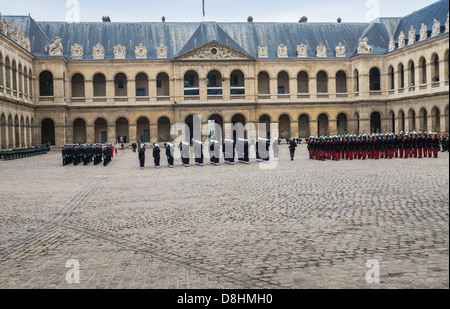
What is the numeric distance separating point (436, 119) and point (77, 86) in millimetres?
38610

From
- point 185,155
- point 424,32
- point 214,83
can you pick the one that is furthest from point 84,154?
point 424,32

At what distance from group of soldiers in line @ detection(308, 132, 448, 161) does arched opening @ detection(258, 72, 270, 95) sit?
30802mm

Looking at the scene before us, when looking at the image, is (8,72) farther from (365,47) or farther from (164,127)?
(365,47)

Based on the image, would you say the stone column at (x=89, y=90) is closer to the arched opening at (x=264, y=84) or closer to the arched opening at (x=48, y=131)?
the arched opening at (x=48, y=131)

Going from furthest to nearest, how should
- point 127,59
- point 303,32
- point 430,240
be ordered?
point 303,32
point 127,59
point 430,240

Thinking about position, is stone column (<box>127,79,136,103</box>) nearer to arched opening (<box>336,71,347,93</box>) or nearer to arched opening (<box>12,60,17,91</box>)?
arched opening (<box>12,60,17,91</box>)

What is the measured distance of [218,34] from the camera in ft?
197

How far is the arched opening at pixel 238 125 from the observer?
59.2 metres

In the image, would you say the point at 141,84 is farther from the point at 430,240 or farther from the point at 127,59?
the point at 430,240

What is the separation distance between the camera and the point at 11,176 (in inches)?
900

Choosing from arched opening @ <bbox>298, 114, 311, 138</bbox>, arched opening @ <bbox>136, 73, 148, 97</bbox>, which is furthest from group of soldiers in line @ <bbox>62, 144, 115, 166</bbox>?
arched opening @ <bbox>298, 114, 311, 138</bbox>
